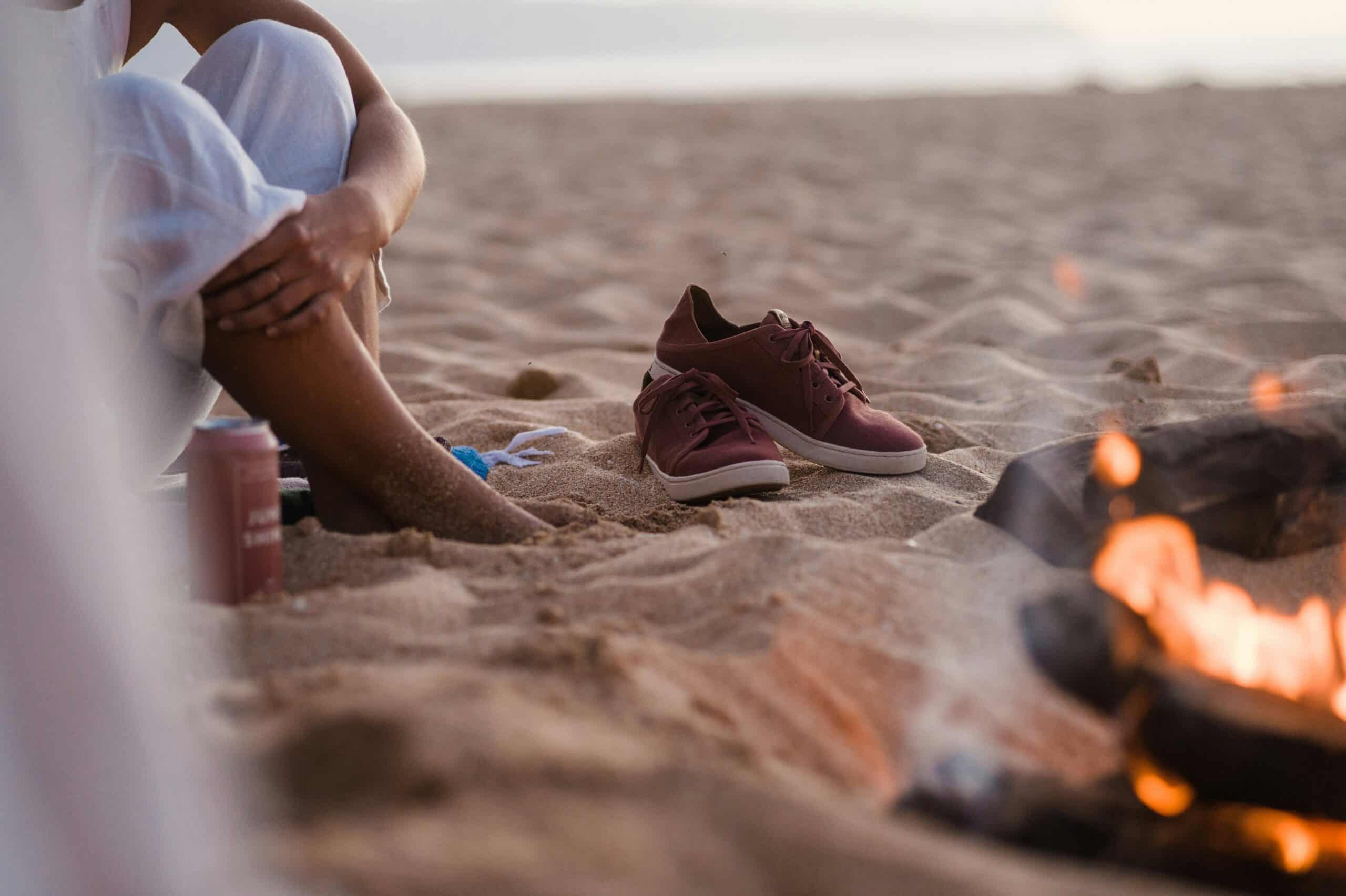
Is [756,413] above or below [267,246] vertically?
below

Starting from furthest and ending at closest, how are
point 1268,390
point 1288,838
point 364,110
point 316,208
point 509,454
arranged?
point 1268,390 → point 509,454 → point 364,110 → point 316,208 → point 1288,838

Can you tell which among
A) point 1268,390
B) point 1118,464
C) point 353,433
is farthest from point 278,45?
point 1268,390

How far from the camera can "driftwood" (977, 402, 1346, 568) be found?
1572 mm

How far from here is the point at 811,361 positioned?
2.21 metres

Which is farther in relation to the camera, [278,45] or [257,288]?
[278,45]

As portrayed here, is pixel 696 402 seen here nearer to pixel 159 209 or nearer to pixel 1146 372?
pixel 159 209

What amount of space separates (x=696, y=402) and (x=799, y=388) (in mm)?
204

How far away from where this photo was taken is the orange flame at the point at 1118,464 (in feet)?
5.16

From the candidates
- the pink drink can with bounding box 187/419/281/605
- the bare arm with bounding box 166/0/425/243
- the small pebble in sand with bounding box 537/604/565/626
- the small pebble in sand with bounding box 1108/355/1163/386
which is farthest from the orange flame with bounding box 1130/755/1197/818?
the small pebble in sand with bounding box 1108/355/1163/386

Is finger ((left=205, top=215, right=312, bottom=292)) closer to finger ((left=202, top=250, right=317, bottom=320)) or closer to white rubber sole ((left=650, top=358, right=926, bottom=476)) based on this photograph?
finger ((left=202, top=250, right=317, bottom=320))

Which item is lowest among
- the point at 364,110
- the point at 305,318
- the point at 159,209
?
the point at 305,318

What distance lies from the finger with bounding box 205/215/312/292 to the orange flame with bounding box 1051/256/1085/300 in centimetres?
325

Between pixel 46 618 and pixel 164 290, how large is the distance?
0.54 m

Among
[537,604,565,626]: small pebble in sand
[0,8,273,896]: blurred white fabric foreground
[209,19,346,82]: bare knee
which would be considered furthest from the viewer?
[209,19,346,82]: bare knee
